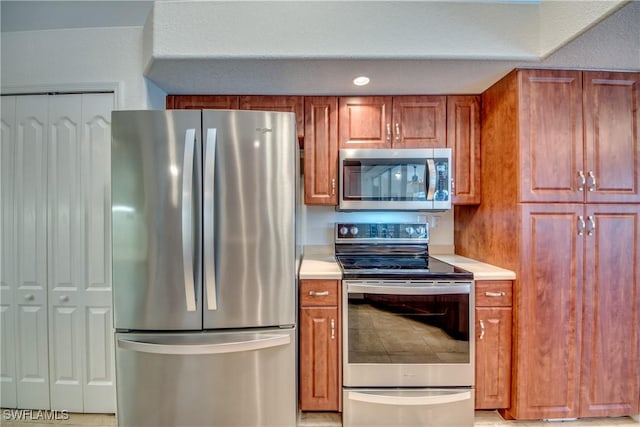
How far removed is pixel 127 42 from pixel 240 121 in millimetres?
1086

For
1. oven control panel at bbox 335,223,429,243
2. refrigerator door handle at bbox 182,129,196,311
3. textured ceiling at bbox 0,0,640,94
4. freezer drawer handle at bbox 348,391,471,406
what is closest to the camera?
refrigerator door handle at bbox 182,129,196,311

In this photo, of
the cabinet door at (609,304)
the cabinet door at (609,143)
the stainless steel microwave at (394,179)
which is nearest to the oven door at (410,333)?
the stainless steel microwave at (394,179)

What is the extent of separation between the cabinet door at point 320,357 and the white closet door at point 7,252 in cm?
188

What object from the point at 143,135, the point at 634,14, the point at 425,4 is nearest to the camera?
the point at 634,14

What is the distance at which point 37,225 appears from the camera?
185 centimetres

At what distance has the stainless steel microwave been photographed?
2.01 m

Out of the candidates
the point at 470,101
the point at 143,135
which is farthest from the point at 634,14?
the point at 143,135

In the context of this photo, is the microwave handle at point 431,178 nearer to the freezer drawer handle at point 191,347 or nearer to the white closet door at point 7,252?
the freezer drawer handle at point 191,347

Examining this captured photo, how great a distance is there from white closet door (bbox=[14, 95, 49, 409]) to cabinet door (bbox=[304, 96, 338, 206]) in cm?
170

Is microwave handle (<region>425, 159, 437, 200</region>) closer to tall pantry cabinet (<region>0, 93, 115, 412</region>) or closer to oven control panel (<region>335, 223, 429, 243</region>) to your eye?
oven control panel (<region>335, 223, 429, 243</region>)

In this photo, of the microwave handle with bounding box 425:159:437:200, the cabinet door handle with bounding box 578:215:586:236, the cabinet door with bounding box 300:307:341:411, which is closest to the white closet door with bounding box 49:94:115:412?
the cabinet door with bounding box 300:307:341:411

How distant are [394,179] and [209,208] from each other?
4.09 feet

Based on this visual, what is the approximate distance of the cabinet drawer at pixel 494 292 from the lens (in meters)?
1.73

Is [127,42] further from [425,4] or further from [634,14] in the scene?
[634,14]
